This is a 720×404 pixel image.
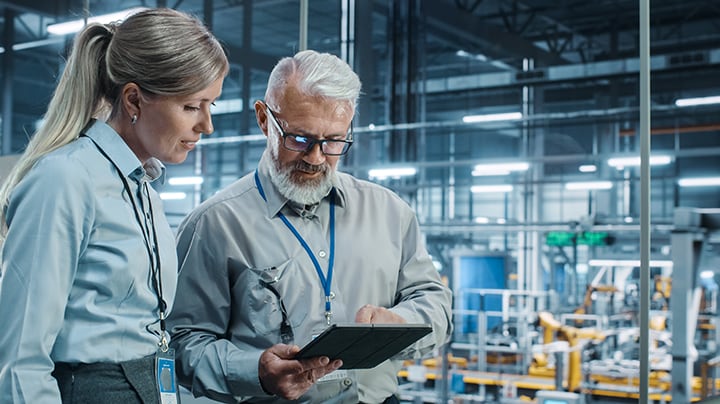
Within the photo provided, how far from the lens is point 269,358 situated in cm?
148

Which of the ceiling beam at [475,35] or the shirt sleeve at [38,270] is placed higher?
the ceiling beam at [475,35]

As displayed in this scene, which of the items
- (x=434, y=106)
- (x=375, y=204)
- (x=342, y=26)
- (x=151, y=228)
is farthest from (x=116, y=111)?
(x=434, y=106)

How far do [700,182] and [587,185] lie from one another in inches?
118

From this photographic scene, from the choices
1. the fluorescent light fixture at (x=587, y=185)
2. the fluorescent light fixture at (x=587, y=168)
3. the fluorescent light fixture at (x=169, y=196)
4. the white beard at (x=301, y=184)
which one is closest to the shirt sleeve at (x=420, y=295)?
the white beard at (x=301, y=184)

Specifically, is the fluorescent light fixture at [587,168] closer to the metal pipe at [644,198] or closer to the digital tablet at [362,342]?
the metal pipe at [644,198]

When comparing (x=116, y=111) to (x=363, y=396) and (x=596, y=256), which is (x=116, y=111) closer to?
(x=363, y=396)

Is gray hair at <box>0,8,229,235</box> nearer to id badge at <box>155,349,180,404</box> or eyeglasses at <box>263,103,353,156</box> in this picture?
id badge at <box>155,349,180,404</box>

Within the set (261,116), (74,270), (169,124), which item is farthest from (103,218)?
(261,116)

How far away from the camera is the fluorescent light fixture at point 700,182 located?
648 inches

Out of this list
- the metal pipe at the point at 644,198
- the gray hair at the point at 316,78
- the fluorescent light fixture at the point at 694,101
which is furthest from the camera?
the fluorescent light fixture at the point at 694,101

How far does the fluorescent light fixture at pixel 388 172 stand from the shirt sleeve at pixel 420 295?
1101 centimetres

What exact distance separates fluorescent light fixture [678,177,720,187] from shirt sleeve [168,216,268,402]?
52.4ft

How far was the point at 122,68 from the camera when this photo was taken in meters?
1.21

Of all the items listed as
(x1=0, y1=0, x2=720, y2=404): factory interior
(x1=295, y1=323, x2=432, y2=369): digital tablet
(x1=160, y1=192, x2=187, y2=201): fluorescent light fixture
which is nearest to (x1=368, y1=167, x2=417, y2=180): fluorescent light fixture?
(x1=0, y1=0, x2=720, y2=404): factory interior
